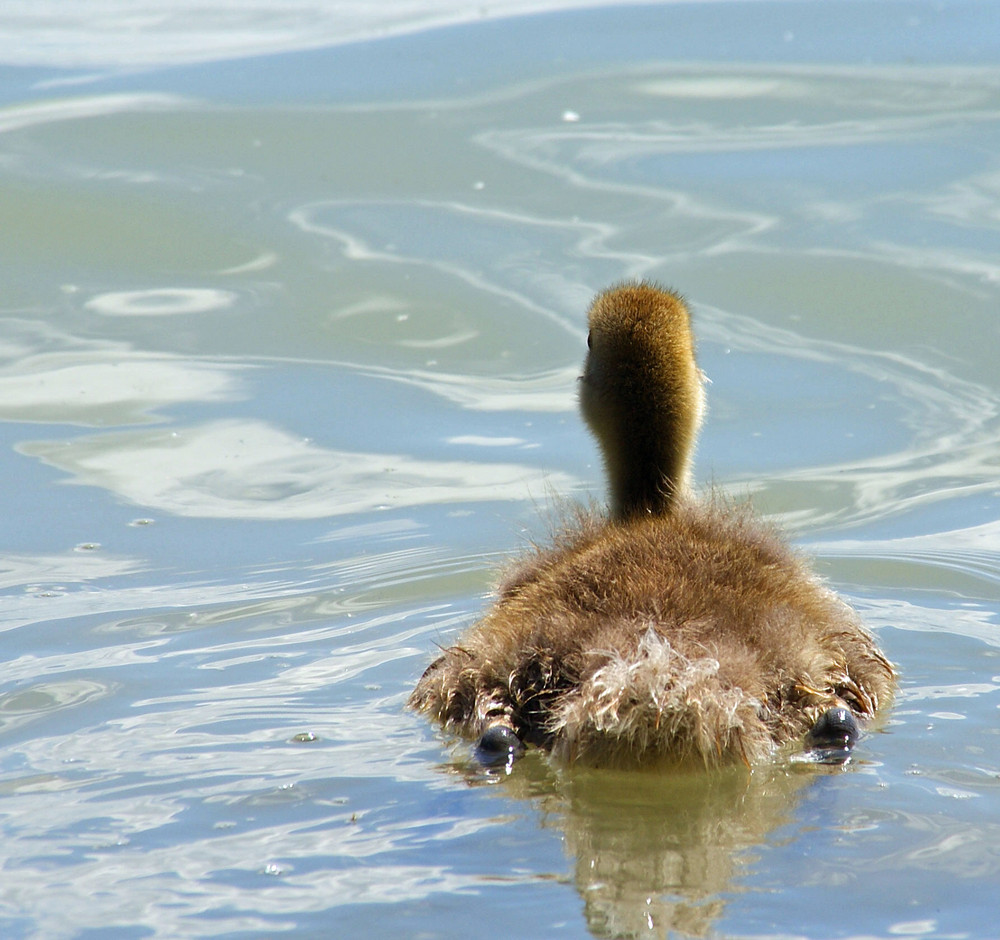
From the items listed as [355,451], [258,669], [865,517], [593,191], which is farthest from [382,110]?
[258,669]

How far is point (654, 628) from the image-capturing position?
168 inches

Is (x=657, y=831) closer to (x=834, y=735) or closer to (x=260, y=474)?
(x=834, y=735)

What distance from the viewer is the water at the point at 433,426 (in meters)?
3.64

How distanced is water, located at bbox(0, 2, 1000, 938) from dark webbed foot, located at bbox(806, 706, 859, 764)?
133 millimetres

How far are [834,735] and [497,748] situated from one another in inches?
36.5

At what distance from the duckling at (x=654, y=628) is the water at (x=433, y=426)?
138 millimetres

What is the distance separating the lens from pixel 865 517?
264 inches

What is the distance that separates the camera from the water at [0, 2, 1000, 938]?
3.64 meters

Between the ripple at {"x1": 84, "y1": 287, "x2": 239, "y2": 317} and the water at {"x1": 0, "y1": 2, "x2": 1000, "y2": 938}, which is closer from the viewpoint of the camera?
the water at {"x1": 0, "y1": 2, "x2": 1000, "y2": 938}

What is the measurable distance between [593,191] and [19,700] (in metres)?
5.67

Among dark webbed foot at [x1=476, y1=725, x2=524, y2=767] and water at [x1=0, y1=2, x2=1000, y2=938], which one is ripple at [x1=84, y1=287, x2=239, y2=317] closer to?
water at [x1=0, y1=2, x2=1000, y2=938]

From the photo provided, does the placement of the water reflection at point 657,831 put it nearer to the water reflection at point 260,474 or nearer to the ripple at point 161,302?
the water reflection at point 260,474

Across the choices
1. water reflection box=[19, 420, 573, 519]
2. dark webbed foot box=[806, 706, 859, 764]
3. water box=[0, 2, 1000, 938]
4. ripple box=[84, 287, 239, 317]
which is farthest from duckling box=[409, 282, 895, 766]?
ripple box=[84, 287, 239, 317]

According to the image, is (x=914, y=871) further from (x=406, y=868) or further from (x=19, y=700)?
(x=19, y=700)
